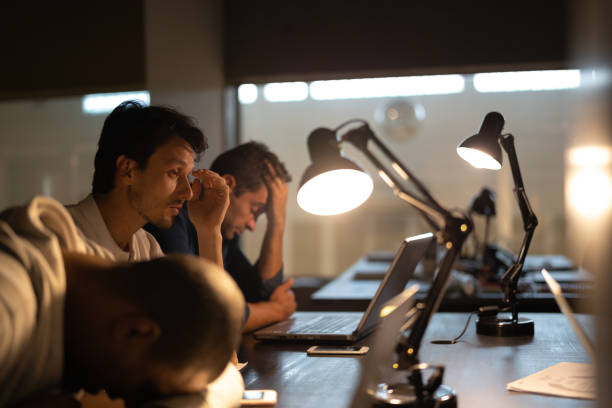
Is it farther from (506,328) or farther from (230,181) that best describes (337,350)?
(230,181)

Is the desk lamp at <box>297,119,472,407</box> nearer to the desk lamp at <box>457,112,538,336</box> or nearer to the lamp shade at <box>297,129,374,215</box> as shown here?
the lamp shade at <box>297,129,374,215</box>

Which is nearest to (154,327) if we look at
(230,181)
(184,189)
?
(184,189)

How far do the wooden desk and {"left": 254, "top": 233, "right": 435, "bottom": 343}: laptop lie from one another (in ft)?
0.15

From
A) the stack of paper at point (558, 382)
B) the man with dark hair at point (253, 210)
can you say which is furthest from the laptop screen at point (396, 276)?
the man with dark hair at point (253, 210)

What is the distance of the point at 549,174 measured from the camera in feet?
27.1

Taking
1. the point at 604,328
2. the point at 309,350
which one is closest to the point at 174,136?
the point at 309,350

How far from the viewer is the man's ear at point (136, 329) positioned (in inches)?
28.3

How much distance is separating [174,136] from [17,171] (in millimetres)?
6577

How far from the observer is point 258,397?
3.75ft

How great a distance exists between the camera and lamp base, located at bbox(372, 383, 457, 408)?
1.02m

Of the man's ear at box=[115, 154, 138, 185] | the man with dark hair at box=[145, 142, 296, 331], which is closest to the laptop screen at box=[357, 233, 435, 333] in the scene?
the man with dark hair at box=[145, 142, 296, 331]

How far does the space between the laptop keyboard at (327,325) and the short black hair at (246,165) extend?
616mm

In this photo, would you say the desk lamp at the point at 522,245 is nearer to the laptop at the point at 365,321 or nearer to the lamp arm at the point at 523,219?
the lamp arm at the point at 523,219

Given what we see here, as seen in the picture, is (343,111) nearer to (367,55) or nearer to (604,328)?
(367,55)
